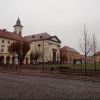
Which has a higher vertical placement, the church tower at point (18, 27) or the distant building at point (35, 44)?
the church tower at point (18, 27)

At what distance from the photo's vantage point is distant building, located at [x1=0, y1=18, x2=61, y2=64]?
241ft

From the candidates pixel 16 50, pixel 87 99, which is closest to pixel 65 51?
pixel 16 50

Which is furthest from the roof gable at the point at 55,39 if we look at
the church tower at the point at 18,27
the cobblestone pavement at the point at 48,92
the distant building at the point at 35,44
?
the cobblestone pavement at the point at 48,92

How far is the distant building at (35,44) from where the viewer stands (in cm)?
7338

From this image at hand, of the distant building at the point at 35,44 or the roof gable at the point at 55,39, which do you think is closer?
the distant building at the point at 35,44

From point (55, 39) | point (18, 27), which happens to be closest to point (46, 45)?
point (55, 39)

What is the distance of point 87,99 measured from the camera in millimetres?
9219

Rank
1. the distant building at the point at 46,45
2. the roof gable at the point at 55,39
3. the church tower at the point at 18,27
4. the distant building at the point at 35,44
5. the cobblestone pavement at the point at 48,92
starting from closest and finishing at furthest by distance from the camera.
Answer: the cobblestone pavement at the point at 48,92
the distant building at the point at 35,44
the distant building at the point at 46,45
the roof gable at the point at 55,39
the church tower at the point at 18,27

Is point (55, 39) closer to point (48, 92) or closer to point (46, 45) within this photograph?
point (46, 45)

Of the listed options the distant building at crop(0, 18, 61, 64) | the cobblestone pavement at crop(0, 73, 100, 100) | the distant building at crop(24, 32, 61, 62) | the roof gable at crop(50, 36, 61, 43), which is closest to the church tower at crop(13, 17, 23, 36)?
the distant building at crop(0, 18, 61, 64)

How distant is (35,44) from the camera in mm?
91688

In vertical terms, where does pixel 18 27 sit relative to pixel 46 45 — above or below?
above

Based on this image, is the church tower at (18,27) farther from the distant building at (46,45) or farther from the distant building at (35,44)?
the distant building at (46,45)

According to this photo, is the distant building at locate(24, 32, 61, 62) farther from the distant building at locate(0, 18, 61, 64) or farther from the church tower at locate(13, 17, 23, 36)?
the church tower at locate(13, 17, 23, 36)
